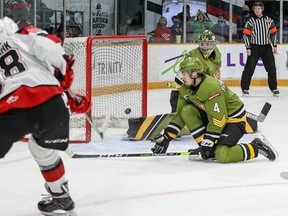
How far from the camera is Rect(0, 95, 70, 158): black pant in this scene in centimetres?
264

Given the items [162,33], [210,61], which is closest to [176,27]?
[162,33]

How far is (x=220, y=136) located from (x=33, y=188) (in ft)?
3.75

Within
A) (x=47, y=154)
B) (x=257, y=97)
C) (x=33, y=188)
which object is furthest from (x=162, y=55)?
(x=47, y=154)

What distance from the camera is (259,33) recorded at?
26.8 feet

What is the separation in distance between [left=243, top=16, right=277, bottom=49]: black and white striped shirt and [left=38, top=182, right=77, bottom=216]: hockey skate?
18.0ft

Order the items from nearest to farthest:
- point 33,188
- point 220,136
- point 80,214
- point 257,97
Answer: point 80,214, point 33,188, point 220,136, point 257,97

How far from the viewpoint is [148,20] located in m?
9.85

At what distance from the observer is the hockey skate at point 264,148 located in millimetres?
4203

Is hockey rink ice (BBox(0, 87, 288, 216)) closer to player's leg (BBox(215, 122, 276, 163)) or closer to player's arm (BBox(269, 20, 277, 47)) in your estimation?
player's leg (BBox(215, 122, 276, 163))

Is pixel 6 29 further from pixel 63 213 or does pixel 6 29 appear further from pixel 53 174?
pixel 63 213

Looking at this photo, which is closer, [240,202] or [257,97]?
[240,202]

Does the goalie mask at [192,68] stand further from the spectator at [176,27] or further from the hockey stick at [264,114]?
the spectator at [176,27]

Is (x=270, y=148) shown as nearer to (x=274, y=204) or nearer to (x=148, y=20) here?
(x=274, y=204)

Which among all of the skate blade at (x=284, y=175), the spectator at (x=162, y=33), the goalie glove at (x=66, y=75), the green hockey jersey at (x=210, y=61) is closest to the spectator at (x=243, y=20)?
the spectator at (x=162, y=33)
